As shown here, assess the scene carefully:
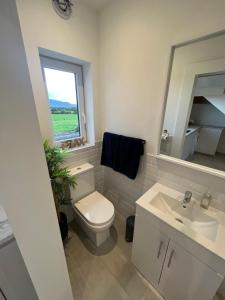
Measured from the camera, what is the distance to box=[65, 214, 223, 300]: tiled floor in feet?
3.92

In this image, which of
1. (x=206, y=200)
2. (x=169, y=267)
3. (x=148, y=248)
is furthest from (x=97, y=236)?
(x=206, y=200)

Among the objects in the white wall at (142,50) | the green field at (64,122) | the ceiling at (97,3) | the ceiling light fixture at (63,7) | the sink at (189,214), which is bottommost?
the sink at (189,214)

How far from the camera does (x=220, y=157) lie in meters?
1.19

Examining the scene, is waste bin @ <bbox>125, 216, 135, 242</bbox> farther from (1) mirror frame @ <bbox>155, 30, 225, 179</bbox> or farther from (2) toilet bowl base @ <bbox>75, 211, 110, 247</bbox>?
(1) mirror frame @ <bbox>155, 30, 225, 179</bbox>

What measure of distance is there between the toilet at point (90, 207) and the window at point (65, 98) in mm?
489

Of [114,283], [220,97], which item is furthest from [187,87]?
[114,283]

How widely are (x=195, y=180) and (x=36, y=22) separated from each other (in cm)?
188

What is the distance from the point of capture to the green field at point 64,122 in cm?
161

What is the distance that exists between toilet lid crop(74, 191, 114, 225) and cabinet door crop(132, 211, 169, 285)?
348 millimetres

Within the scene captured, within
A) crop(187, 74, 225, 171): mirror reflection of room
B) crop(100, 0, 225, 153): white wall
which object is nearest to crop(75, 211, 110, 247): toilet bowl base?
crop(100, 0, 225, 153): white wall

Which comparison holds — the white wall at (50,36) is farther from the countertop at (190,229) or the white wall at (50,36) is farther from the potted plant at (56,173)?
the countertop at (190,229)

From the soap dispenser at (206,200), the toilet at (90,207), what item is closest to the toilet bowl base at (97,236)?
the toilet at (90,207)

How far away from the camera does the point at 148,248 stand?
3.89ft

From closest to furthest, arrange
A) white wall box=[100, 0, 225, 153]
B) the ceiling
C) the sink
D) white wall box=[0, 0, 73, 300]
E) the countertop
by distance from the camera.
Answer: white wall box=[0, 0, 73, 300], the countertop, white wall box=[100, 0, 225, 153], the sink, the ceiling
